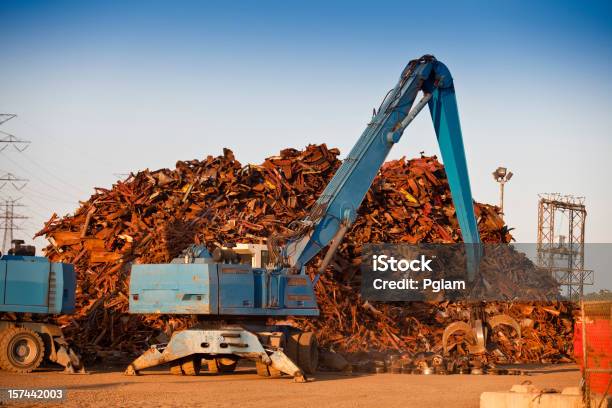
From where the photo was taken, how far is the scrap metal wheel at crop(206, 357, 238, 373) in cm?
2128

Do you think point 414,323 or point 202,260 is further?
point 414,323

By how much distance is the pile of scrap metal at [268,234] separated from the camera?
25781mm

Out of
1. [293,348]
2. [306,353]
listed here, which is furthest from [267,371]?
[306,353]

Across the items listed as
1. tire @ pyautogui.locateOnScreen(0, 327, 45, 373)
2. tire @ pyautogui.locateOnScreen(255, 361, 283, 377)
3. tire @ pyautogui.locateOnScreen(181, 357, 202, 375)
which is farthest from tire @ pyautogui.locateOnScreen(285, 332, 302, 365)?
tire @ pyautogui.locateOnScreen(0, 327, 45, 373)

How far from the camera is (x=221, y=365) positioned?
21766 millimetres

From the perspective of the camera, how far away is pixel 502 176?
120 ft

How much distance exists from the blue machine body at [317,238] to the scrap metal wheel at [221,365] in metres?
2.14

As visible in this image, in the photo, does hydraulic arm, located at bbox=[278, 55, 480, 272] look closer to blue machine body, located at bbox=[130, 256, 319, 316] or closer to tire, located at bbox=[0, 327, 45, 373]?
blue machine body, located at bbox=[130, 256, 319, 316]

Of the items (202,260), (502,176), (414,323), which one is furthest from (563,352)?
(202,260)

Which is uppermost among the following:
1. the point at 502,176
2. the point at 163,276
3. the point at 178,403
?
the point at 502,176

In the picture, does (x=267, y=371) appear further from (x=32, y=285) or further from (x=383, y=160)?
(x=383, y=160)

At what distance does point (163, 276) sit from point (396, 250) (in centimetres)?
1213

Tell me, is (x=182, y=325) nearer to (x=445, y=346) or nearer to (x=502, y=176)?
(x=445, y=346)

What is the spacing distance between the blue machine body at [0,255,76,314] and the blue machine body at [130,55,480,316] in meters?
1.77
